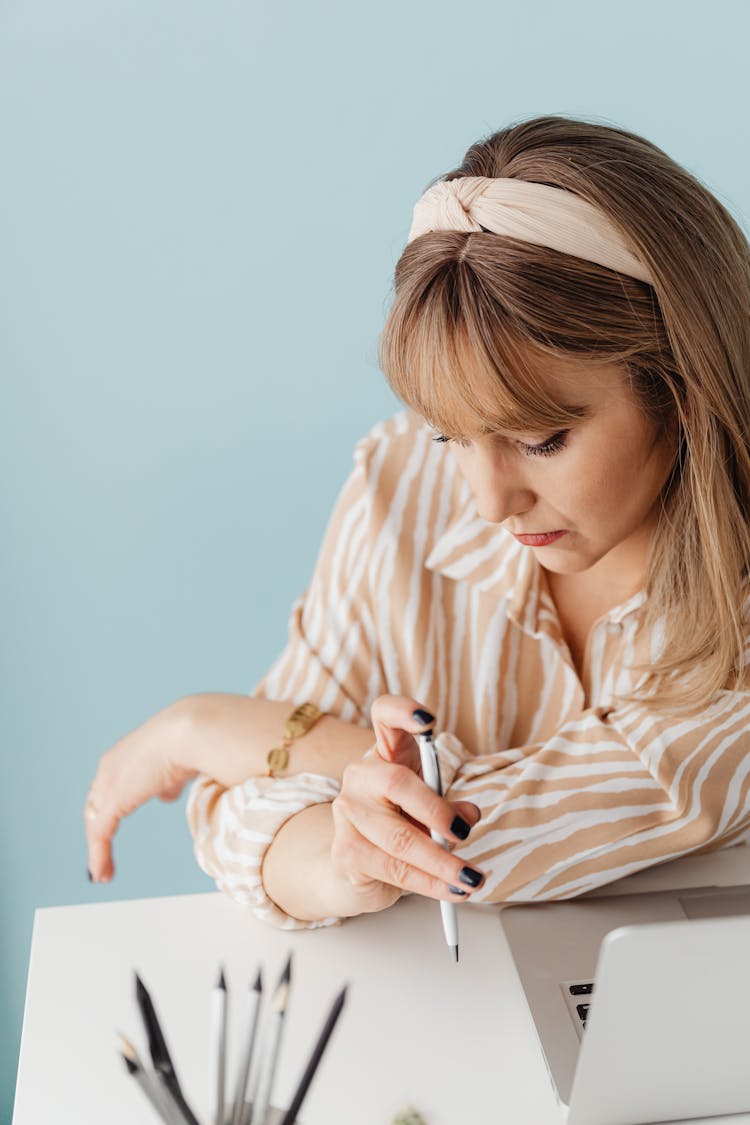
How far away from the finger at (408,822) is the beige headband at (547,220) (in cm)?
37

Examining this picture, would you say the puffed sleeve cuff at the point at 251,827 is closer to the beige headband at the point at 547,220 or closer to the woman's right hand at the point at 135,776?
the woman's right hand at the point at 135,776

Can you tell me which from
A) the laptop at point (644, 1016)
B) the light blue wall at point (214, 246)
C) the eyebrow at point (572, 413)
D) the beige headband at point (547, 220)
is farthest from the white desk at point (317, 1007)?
the light blue wall at point (214, 246)

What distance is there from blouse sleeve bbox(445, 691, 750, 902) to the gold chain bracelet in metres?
0.15

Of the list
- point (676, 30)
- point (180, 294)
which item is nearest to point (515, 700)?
point (180, 294)

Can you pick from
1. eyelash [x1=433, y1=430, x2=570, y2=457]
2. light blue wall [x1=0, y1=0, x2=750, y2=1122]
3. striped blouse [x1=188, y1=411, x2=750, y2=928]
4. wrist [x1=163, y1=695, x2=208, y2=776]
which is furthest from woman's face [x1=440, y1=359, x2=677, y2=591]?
light blue wall [x1=0, y1=0, x2=750, y2=1122]

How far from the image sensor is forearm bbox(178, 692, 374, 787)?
1.01 meters

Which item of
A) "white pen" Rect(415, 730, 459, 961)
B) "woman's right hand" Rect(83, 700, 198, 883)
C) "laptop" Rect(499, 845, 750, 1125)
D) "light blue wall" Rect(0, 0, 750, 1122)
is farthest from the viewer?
"light blue wall" Rect(0, 0, 750, 1122)

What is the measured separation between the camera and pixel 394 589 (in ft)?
3.69

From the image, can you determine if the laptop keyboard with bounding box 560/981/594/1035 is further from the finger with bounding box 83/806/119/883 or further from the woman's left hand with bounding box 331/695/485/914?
the finger with bounding box 83/806/119/883

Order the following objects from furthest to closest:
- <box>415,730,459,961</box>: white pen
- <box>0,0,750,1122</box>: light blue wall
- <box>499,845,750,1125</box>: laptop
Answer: <box>0,0,750,1122</box>: light blue wall < <box>415,730,459,961</box>: white pen < <box>499,845,750,1125</box>: laptop

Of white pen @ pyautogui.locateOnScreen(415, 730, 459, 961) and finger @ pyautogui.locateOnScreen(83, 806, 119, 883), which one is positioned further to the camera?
finger @ pyautogui.locateOnScreen(83, 806, 119, 883)

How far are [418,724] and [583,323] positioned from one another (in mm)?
299

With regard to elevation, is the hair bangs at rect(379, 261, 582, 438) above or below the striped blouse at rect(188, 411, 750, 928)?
above

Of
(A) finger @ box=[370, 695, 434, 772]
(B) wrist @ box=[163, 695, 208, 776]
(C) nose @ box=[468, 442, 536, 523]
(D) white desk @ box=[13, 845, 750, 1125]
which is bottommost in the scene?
(D) white desk @ box=[13, 845, 750, 1125]
